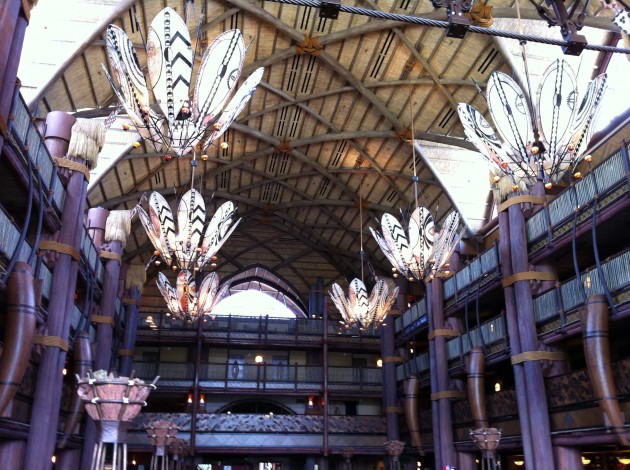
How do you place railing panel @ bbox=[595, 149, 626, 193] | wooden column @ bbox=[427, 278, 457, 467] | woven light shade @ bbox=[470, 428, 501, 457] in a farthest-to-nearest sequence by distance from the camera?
1. wooden column @ bbox=[427, 278, 457, 467]
2. woven light shade @ bbox=[470, 428, 501, 457]
3. railing panel @ bbox=[595, 149, 626, 193]

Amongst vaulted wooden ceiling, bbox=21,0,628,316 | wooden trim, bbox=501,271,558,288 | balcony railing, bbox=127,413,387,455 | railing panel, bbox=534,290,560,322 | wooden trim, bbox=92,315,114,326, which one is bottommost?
balcony railing, bbox=127,413,387,455

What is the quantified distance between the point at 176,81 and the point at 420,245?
10.8 meters

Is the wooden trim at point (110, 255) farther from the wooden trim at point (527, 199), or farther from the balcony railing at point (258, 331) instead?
the wooden trim at point (527, 199)

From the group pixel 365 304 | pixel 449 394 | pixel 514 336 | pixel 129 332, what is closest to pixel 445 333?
pixel 449 394

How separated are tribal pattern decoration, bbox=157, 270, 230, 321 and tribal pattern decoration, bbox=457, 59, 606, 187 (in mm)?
14219

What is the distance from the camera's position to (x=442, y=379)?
1024 inches

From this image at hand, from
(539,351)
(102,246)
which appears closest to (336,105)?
(102,246)

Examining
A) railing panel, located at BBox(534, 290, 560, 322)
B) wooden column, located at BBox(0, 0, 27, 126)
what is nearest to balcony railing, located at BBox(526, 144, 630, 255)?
railing panel, located at BBox(534, 290, 560, 322)

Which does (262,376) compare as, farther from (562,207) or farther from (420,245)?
(562,207)

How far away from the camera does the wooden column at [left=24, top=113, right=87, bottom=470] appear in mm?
15281

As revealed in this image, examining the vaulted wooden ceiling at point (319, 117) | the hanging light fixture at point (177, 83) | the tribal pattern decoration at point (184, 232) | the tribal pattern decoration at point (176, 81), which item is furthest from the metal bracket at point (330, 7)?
the vaulted wooden ceiling at point (319, 117)

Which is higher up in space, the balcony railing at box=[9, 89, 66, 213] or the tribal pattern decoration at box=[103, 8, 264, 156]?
the balcony railing at box=[9, 89, 66, 213]

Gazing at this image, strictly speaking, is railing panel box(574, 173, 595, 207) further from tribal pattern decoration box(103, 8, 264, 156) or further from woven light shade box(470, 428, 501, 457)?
tribal pattern decoration box(103, 8, 264, 156)

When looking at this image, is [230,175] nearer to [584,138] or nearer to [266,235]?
[266,235]
